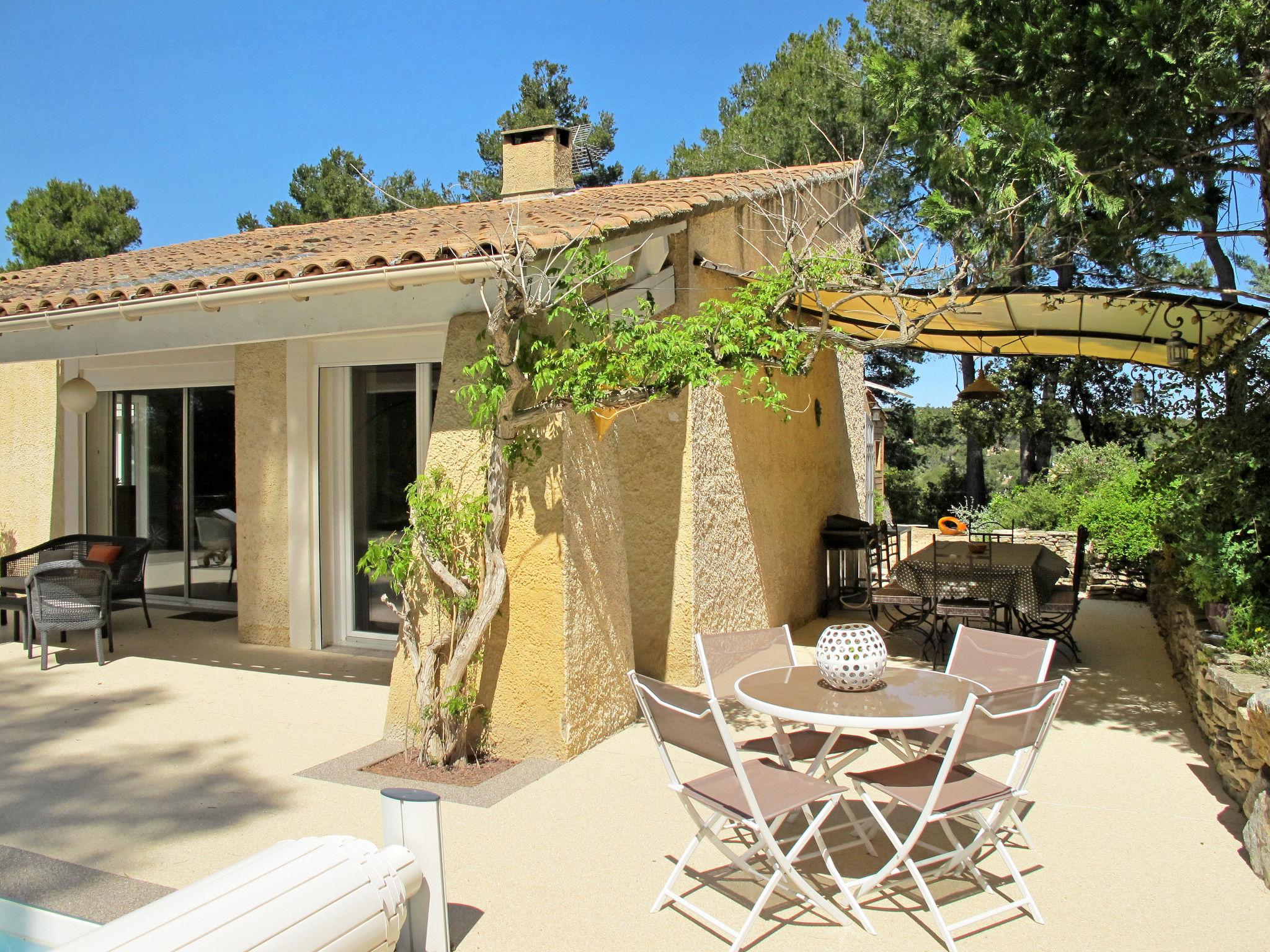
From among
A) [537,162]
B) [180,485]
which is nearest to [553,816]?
[180,485]

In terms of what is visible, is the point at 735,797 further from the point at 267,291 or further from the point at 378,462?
the point at 378,462

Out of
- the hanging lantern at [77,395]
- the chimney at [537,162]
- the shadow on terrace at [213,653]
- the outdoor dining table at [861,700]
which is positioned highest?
the chimney at [537,162]

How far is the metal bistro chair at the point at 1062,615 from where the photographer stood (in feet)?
28.0

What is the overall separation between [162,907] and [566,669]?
334 centimetres

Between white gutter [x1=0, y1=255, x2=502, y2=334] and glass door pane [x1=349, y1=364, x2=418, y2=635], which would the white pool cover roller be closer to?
white gutter [x1=0, y1=255, x2=502, y2=334]

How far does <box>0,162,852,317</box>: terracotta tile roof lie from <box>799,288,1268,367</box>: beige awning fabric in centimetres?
145

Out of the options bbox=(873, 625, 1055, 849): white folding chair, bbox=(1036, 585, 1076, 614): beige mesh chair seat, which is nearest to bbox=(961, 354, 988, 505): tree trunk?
bbox=(1036, 585, 1076, 614): beige mesh chair seat

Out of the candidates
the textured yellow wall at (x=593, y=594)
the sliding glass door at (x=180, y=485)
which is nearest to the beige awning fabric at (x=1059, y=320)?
the textured yellow wall at (x=593, y=594)

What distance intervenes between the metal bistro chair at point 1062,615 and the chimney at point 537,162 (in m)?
7.56

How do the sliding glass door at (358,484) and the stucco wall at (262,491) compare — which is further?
the stucco wall at (262,491)

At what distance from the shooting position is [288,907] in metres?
2.69

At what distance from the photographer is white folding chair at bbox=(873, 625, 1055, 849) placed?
477 centimetres

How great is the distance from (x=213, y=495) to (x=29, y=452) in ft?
7.32

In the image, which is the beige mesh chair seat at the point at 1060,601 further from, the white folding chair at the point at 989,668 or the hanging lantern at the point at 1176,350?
the white folding chair at the point at 989,668
